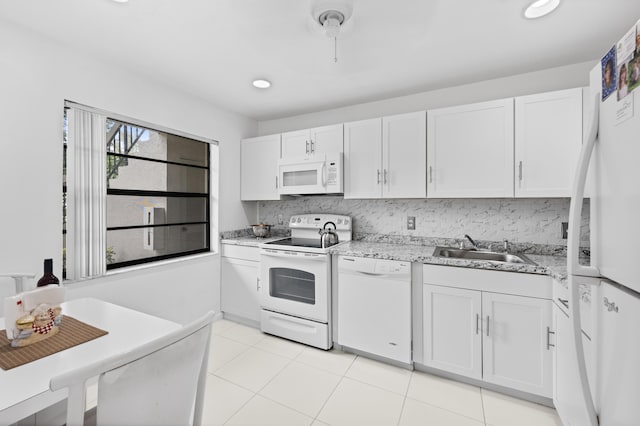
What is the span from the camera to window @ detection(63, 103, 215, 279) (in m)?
2.03

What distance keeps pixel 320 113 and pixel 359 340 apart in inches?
99.2

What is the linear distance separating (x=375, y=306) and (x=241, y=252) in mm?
1593

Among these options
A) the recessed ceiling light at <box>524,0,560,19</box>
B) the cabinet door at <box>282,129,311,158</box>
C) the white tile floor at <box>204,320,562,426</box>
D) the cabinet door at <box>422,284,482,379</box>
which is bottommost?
the white tile floor at <box>204,320,562,426</box>

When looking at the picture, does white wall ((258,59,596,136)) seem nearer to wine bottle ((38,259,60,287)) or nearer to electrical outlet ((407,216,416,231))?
electrical outlet ((407,216,416,231))

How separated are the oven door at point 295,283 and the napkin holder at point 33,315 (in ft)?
5.67

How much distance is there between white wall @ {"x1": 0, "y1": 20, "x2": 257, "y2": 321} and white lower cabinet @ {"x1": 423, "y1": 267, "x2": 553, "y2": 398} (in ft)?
7.97

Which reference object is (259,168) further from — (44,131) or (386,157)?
(44,131)

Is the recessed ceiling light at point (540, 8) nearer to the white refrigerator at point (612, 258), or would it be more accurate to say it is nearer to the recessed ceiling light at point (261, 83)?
the white refrigerator at point (612, 258)

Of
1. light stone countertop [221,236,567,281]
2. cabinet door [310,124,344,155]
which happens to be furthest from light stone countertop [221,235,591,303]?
cabinet door [310,124,344,155]

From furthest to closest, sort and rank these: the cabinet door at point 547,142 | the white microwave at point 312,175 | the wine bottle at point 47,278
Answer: the white microwave at point 312,175 → the cabinet door at point 547,142 → the wine bottle at point 47,278

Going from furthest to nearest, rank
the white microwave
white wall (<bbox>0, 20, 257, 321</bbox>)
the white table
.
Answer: the white microwave
white wall (<bbox>0, 20, 257, 321</bbox>)
the white table

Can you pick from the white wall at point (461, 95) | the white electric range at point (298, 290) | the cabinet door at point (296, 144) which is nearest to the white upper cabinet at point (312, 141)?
the cabinet door at point (296, 144)

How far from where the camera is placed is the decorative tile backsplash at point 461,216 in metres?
2.31

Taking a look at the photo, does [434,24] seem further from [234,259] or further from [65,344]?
[234,259]
